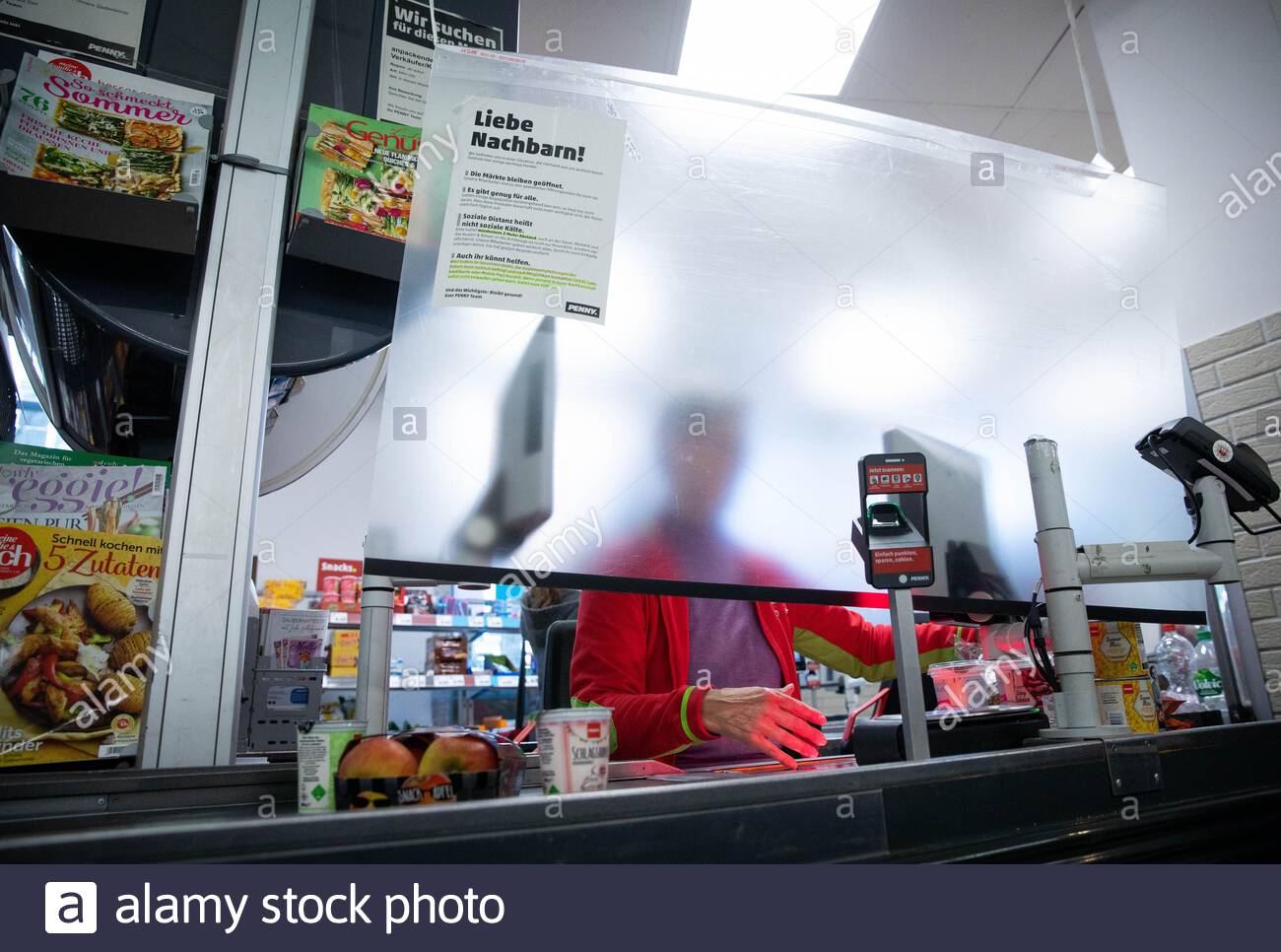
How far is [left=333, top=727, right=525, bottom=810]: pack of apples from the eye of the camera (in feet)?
2.65

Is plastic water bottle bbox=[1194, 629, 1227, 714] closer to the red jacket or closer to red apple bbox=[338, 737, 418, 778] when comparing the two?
the red jacket

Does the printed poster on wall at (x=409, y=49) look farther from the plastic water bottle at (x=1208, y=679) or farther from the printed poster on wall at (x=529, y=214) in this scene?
the plastic water bottle at (x=1208, y=679)

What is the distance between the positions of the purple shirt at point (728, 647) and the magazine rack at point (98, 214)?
1.25m

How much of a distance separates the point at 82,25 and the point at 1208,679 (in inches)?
117

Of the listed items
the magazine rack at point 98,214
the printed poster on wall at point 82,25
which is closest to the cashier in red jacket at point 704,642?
the magazine rack at point 98,214

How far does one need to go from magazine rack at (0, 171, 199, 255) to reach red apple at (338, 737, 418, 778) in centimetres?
88

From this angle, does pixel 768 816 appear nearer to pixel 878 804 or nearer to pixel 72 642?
pixel 878 804

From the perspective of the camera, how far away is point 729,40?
3.22 m

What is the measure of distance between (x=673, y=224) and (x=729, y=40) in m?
2.23

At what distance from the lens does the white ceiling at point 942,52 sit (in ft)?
10.3

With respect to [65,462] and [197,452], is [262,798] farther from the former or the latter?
[65,462]

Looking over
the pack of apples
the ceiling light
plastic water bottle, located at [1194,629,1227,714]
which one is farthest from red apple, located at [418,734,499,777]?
the ceiling light
